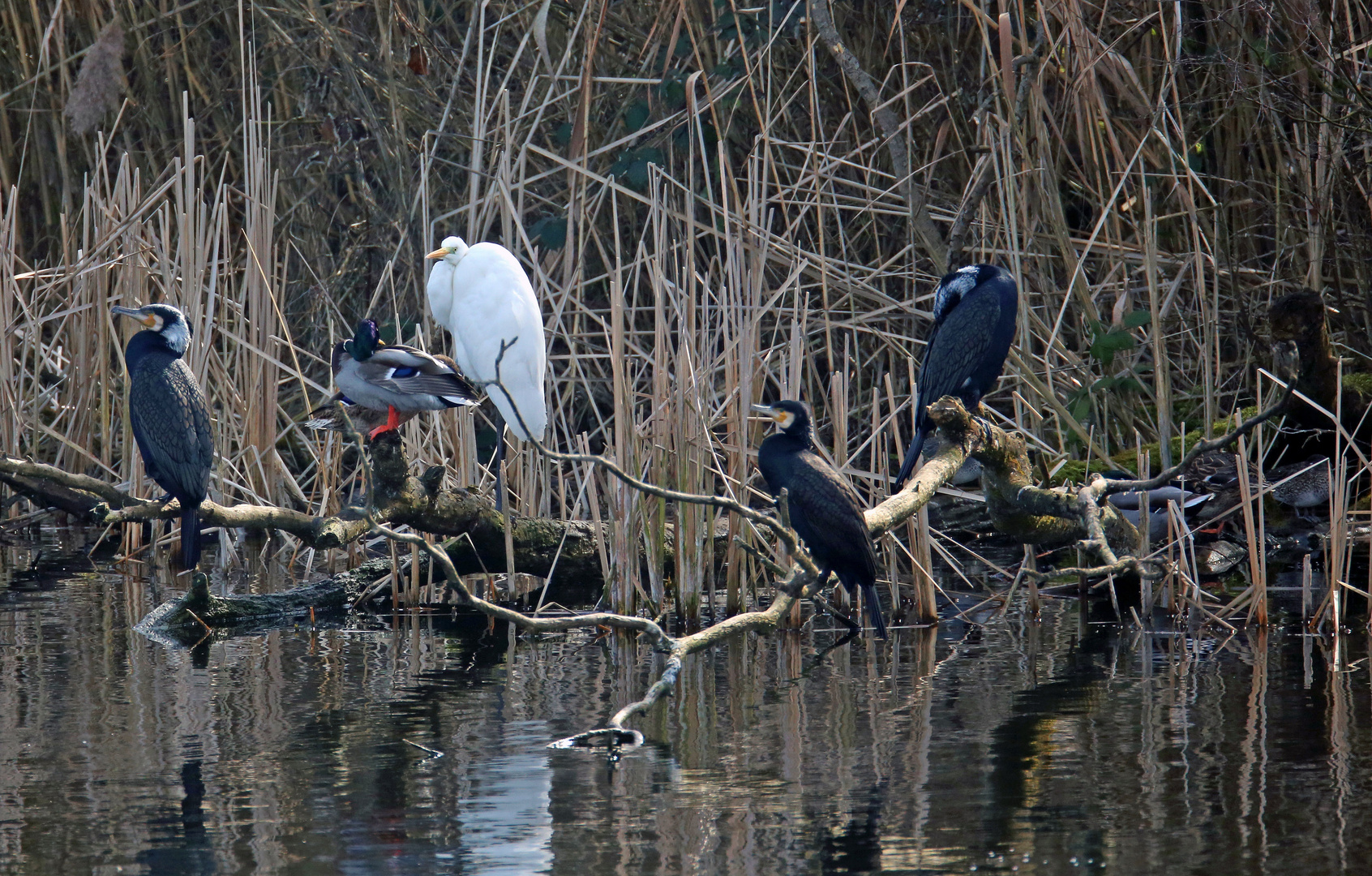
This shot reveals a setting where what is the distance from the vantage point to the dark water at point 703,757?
2.64 meters

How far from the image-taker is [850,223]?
6.28 metres

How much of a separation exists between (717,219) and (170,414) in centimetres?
260

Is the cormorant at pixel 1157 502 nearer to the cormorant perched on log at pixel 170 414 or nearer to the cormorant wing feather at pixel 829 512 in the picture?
the cormorant wing feather at pixel 829 512

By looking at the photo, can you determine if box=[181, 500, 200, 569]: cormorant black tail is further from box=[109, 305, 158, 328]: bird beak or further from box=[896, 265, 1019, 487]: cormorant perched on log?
box=[896, 265, 1019, 487]: cormorant perched on log

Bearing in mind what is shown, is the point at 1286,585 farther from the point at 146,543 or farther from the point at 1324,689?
the point at 146,543

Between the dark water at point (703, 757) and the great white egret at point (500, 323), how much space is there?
88 centimetres

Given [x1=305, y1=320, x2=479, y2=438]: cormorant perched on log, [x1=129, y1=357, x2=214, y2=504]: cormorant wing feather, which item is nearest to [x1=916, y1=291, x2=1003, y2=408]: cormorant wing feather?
[x1=305, y1=320, x2=479, y2=438]: cormorant perched on log

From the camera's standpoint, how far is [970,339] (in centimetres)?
458

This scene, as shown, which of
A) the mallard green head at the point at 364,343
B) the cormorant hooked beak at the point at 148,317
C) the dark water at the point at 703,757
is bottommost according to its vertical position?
the dark water at the point at 703,757

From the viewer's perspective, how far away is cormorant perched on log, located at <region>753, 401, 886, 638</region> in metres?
3.88

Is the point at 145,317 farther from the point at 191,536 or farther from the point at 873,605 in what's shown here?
the point at 873,605

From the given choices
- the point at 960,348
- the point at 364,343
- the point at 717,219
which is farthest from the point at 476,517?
the point at 717,219

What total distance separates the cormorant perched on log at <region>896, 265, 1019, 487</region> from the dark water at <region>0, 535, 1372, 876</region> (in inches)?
30.5

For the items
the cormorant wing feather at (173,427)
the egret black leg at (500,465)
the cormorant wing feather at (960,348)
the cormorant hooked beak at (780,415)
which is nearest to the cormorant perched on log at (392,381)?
the egret black leg at (500,465)
